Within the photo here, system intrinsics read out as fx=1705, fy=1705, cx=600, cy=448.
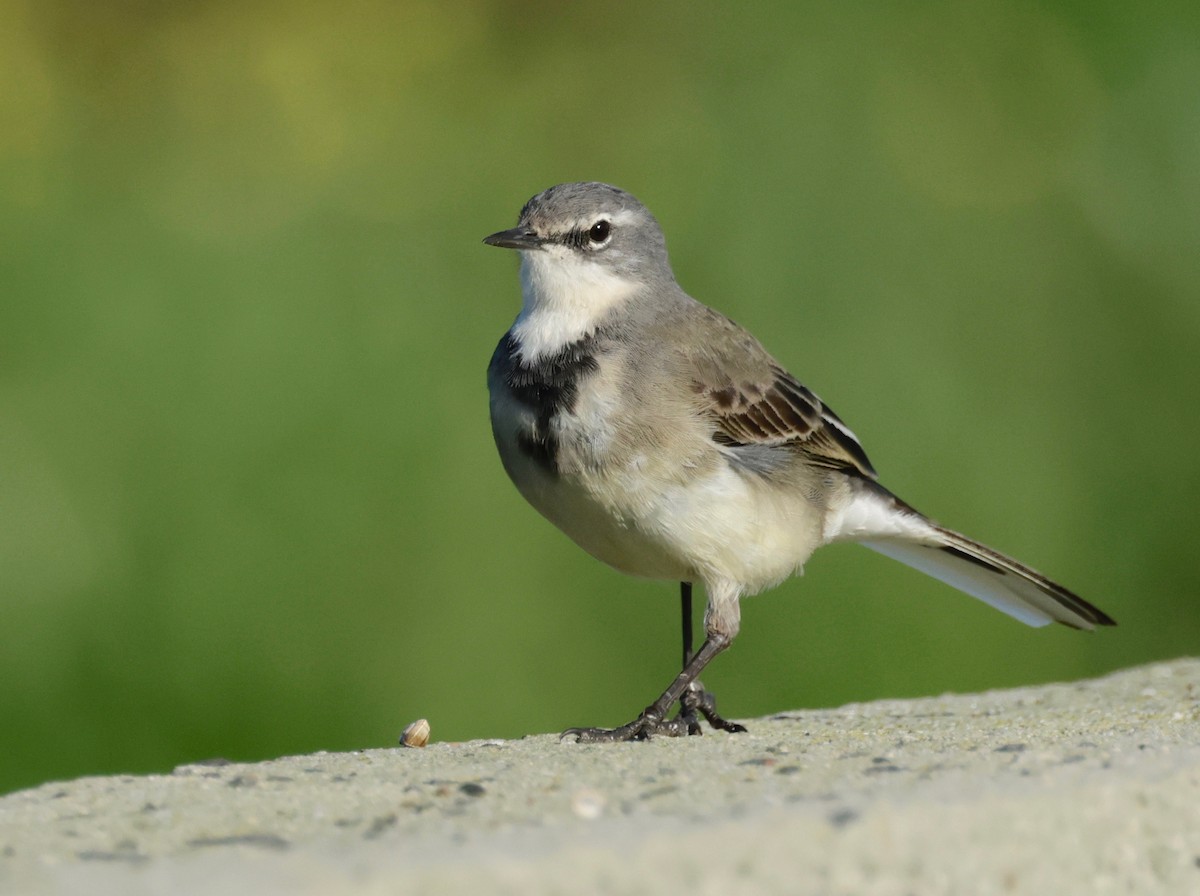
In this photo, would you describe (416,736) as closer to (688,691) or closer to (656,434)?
(688,691)

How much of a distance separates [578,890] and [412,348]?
479 centimetres

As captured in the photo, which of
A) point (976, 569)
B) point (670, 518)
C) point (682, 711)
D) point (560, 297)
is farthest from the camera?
point (976, 569)

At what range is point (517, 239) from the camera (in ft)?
18.7

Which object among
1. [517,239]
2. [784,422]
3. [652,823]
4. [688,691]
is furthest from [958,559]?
[652,823]

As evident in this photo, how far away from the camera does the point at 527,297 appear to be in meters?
5.76

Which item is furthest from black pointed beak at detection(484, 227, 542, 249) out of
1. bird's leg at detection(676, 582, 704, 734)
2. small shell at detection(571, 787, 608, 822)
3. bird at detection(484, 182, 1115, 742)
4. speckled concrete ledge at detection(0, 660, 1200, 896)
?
small shell at detection(571, 787, 608, 822)

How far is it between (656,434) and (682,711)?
1.07 metres

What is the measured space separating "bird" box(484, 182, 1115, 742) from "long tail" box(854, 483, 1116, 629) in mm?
29

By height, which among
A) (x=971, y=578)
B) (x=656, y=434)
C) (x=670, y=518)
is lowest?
(x=971, y=578)

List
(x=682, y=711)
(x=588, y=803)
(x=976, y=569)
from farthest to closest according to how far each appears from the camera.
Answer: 1. (x=976, y=569)
2. (x=682, y=711)
3. (x=588, y=803)

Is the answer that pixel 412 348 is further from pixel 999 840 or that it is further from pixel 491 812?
pixel 999 840

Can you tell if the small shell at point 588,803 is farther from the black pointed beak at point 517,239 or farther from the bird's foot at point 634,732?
the black pointed beak at point 517,239

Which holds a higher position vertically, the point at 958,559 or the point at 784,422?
the point at 784,422

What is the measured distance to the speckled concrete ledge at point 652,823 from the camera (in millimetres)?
2871
